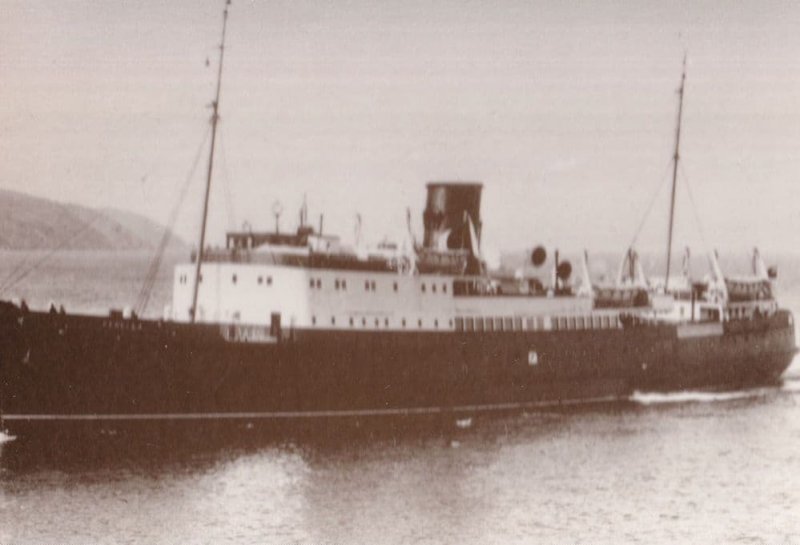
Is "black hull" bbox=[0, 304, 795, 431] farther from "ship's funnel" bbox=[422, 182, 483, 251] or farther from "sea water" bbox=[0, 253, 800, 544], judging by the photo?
"ship's funnel" bbox=[422, 182, 483, 251]

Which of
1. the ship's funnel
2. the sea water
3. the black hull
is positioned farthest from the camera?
the ship's funnel

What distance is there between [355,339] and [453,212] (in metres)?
5.27

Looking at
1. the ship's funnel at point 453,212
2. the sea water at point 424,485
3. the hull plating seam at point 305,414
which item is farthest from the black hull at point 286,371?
the ship's funnel at point 453,212

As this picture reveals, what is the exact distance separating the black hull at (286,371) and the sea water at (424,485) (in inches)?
39.2

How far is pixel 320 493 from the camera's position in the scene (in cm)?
1736

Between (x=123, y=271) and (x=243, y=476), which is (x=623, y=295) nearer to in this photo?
(x=243, y=476)

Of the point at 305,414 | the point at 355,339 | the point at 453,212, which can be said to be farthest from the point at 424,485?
the point at 453,212

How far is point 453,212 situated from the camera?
26625mm

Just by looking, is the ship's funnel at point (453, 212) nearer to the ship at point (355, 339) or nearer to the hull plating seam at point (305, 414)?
the ship at point (355, 339)

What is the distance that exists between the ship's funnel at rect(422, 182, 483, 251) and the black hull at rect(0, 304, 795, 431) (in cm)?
274

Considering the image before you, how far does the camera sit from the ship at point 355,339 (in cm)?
2058

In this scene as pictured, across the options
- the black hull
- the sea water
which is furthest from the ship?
the sea water

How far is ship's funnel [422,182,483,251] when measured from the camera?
26.5m

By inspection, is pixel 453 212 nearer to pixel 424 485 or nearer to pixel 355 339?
pixel 355 339
